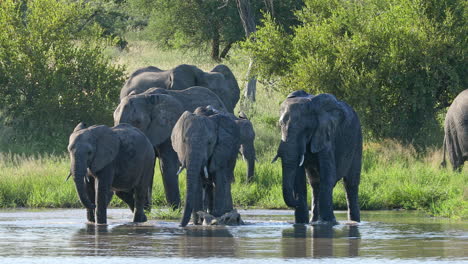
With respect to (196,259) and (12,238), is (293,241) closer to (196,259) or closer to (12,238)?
(196,259)

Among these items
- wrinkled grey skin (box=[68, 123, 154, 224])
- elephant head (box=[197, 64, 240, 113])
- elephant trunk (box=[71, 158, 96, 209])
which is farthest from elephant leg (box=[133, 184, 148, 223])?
elephant head (box=[197, 64, 240, 113])

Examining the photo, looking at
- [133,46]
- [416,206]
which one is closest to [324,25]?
[416,206]

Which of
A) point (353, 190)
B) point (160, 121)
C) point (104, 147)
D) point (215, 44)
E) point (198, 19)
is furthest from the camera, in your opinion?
point (215, 44)

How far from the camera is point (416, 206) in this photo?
780 inches

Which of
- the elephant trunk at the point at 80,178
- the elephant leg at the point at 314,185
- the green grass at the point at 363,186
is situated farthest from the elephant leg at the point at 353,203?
the elephant trunk at the point at 80,178

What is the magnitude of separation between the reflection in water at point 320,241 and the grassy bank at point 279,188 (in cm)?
291

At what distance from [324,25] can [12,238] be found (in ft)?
53.3

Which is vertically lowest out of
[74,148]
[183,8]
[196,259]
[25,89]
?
[196,259]

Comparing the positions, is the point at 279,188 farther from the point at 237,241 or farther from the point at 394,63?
the point at 394,63

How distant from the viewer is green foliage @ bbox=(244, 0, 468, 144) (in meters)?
28.5

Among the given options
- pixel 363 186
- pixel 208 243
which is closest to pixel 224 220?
pixel 208 243

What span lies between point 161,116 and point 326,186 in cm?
438

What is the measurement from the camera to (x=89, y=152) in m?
16.3

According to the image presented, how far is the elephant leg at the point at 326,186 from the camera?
1634 cm
